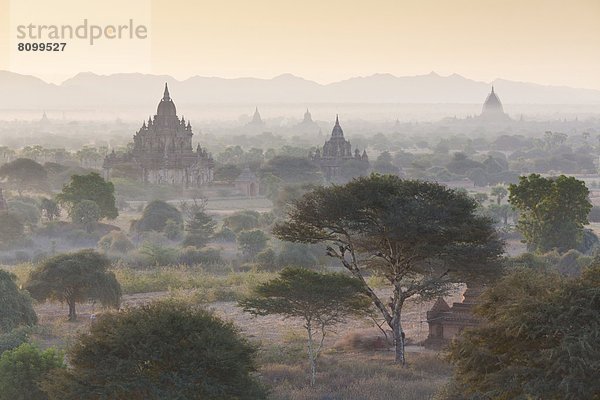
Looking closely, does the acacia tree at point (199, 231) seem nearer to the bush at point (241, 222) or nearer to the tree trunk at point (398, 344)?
the bush at point (241, 222)

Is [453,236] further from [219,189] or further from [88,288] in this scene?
[219,189]

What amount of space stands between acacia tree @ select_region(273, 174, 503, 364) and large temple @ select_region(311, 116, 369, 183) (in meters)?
54.3

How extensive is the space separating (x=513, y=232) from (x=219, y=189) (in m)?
26.6

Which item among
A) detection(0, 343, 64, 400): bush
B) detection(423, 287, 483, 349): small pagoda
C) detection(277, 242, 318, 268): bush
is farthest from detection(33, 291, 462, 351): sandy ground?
detection(277, 242, 318, 268): bush

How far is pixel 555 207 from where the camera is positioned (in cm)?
3378

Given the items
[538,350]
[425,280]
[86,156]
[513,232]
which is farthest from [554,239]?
[86,156]

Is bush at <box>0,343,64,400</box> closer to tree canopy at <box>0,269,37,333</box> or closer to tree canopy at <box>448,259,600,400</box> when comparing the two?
tree canopy at <box>448,259,600,400</box>

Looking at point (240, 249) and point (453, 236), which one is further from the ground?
point (453, 236)

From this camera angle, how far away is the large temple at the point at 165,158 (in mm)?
66938

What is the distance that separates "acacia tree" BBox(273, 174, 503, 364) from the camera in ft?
63.1

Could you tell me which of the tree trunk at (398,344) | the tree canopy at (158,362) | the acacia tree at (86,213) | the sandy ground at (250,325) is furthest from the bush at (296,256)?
the tree canopy at (158,362)

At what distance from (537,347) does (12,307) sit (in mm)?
14865

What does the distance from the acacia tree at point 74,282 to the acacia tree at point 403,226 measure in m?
7.40

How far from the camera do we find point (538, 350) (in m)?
12.5
